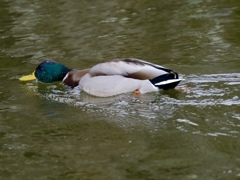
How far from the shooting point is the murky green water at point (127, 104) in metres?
6.32

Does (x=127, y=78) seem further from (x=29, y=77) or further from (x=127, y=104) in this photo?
(x=29, y=77)

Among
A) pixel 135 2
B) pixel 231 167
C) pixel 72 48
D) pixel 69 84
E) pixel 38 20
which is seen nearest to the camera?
pixel 231 167

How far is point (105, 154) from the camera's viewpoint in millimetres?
6602

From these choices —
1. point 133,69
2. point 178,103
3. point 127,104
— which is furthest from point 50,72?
point 178,103

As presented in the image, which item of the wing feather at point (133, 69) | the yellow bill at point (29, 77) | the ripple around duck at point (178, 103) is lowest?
the yellow bill at point (29, 77)

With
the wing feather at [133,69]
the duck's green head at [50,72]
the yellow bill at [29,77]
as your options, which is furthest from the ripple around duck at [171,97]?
the yellow bill at [29,77]

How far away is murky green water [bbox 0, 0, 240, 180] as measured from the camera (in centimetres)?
632

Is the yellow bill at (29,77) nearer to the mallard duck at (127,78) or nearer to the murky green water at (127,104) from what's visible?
the murky green water at (127,104)

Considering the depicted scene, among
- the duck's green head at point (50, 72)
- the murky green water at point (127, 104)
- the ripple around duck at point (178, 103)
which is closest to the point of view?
the murky green water at point (127, 104)

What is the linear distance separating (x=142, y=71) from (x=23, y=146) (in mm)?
→ 2194

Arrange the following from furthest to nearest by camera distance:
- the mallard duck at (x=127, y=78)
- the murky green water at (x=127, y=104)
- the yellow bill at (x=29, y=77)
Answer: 1. the yellow bill at (x=29, y=77)
2. the mallard duck at (x=127, y=78)
3. the murky green water at (x=127, y=104)

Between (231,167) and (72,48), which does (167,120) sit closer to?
(231,167)

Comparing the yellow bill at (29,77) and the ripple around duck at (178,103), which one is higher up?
the ripple around duck at (178,103)

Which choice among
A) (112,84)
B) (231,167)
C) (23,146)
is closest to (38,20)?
(112,84)
